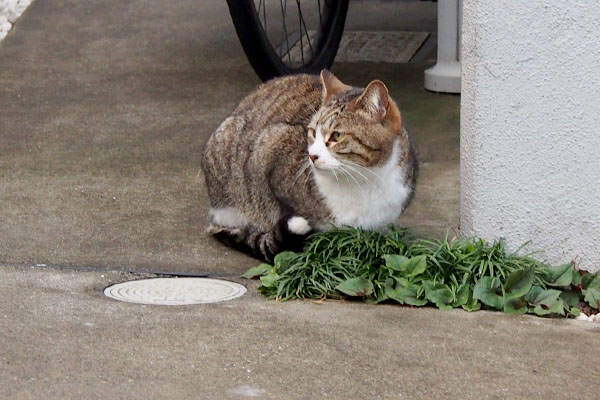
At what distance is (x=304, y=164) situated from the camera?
4.54 m

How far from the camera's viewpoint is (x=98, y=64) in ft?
25.4

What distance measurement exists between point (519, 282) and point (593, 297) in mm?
317

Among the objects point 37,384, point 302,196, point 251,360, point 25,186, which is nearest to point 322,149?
point 302,196

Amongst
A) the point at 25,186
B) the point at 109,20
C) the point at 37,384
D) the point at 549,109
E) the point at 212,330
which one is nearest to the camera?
the point at 37,384

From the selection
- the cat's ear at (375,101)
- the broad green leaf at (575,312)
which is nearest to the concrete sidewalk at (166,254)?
the broad green leaf at (575,312)

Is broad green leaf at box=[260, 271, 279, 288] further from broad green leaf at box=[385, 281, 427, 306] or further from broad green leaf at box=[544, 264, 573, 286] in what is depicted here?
broad green leaf at box=[544, 264, 573, 286]

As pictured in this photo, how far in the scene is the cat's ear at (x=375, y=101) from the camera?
4.29m

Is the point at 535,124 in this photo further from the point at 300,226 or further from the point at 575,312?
the point at 300,226

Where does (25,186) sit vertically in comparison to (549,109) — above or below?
below

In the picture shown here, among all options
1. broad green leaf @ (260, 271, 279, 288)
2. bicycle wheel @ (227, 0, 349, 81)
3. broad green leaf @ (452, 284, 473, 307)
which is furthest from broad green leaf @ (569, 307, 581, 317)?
bicycle wheel @ (227, 0, 349, 81)

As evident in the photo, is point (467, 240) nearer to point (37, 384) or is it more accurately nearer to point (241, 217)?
point (241, 217)

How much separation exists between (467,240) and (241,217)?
1095mm

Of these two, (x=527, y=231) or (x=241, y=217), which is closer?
(x=527, y=231)

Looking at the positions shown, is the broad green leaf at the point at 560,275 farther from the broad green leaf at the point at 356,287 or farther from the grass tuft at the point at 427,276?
the broad green leaf at the point at 356,287
